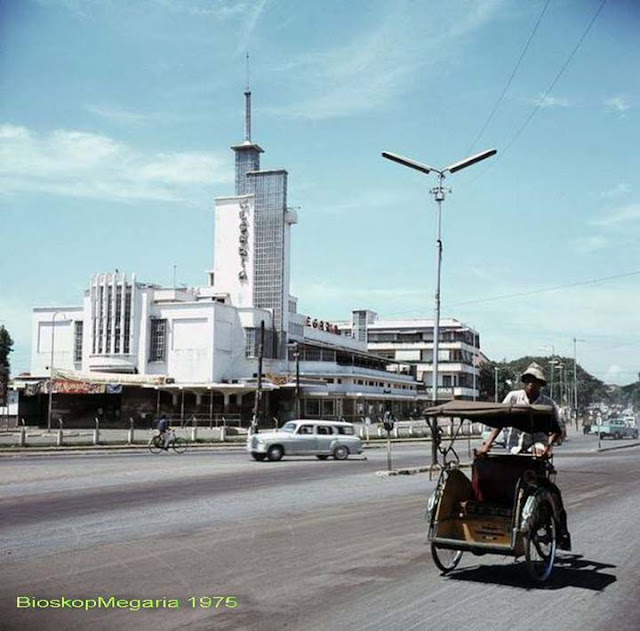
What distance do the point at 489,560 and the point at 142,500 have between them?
859cm

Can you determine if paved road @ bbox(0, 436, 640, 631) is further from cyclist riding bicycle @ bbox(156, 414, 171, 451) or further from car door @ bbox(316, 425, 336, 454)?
cyclist riding bicycle @ bbox(156, 414, 171, 451)

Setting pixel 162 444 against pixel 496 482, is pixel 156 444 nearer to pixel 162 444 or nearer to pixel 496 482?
pixel 162 444

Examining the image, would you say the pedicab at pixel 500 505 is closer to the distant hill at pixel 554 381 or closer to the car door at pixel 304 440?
the car door at pixel 304 440

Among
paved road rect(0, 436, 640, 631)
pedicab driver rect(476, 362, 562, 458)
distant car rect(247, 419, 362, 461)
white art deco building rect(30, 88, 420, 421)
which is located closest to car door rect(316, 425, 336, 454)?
distant car rect(247, 419, 362, 461)

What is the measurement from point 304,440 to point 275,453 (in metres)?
1.65

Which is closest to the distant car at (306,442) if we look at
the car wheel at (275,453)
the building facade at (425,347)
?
the car wheel at (275,453)

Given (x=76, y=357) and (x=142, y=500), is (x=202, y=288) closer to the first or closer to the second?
(x=76, y=357)

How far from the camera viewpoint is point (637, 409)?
17062cm

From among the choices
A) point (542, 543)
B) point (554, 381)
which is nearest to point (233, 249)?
point (554, 381)

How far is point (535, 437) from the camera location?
908 cm

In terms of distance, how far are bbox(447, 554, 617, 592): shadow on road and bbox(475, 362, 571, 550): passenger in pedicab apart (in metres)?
0.30

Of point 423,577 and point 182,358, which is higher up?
point 182,358

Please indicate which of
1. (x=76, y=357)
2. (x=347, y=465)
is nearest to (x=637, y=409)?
A: (x=76, y=357)

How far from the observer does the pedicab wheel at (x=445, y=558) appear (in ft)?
27.6
